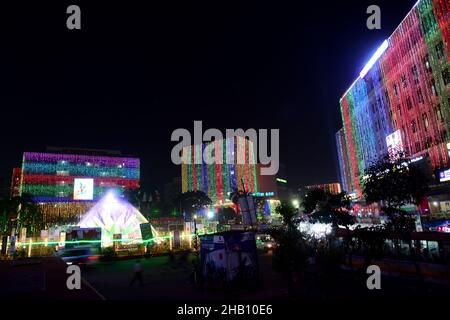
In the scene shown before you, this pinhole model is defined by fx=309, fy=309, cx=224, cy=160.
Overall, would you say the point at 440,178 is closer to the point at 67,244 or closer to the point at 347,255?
the point at 347,255

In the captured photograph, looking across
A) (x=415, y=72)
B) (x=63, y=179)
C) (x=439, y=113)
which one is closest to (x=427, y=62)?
(x=415, y=72)

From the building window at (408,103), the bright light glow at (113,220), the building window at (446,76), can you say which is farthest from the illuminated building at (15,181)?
the building window at (446,76)

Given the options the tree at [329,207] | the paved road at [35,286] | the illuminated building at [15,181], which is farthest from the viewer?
the illuminated building at [15,181]

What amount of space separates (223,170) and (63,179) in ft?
272

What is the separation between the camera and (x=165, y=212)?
97.3m

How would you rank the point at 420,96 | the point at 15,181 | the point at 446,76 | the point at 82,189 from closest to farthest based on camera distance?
the point at 446,76
the point at 420,96
the point at 82,189
the point at 15,181

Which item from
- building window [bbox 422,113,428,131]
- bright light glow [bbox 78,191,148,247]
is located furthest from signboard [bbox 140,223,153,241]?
building window [bbox 422,113,428,131]

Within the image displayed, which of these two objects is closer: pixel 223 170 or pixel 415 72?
pixel 415 72

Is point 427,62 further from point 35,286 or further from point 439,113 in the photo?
point 35,286

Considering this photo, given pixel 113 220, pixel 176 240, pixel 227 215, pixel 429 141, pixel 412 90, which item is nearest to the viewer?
pixel 113 220

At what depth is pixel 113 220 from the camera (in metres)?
36.4

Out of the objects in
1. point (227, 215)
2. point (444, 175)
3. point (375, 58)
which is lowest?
point (227, 215)

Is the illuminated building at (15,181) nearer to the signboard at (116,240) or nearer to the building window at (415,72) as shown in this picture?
the signboard at (116,240)

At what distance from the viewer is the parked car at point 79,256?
28.3 m
